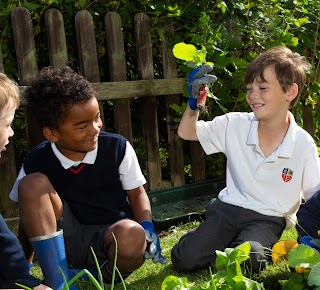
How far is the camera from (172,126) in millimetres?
3898

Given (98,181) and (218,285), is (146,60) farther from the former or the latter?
(218,285)

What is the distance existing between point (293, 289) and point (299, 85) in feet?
4.00

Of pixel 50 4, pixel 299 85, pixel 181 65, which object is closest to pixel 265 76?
pixel 299 85

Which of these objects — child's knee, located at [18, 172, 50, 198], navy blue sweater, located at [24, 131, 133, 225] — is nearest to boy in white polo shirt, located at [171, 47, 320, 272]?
navy blue sweater, located at [24, 131, 133, 225]

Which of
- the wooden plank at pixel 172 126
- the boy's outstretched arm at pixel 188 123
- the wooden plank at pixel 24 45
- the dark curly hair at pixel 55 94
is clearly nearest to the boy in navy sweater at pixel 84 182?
the dark curly hair at pixel 55 94

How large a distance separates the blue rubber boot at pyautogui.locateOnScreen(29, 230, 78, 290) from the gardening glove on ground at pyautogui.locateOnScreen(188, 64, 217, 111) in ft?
2.76

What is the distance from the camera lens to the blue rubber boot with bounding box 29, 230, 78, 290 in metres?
2.23

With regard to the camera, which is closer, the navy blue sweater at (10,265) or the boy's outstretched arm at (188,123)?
the navy blue sweater at (10,265)

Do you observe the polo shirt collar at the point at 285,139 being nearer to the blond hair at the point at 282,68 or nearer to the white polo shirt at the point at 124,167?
the blond hair at the point at 282,68

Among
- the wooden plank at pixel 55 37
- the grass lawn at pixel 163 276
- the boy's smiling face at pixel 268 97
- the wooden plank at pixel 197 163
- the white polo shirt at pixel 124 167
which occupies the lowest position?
the grass lawn at pixel 163 276

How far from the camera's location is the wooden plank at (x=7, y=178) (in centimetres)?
319

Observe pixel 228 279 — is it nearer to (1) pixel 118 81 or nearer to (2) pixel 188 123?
(2) pixel 188 123

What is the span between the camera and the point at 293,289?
74.0 inches

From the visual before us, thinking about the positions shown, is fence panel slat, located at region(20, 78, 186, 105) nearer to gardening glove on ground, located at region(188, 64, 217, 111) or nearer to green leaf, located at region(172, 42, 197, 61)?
green leaf, located at region(172, 42, 197, 61)
